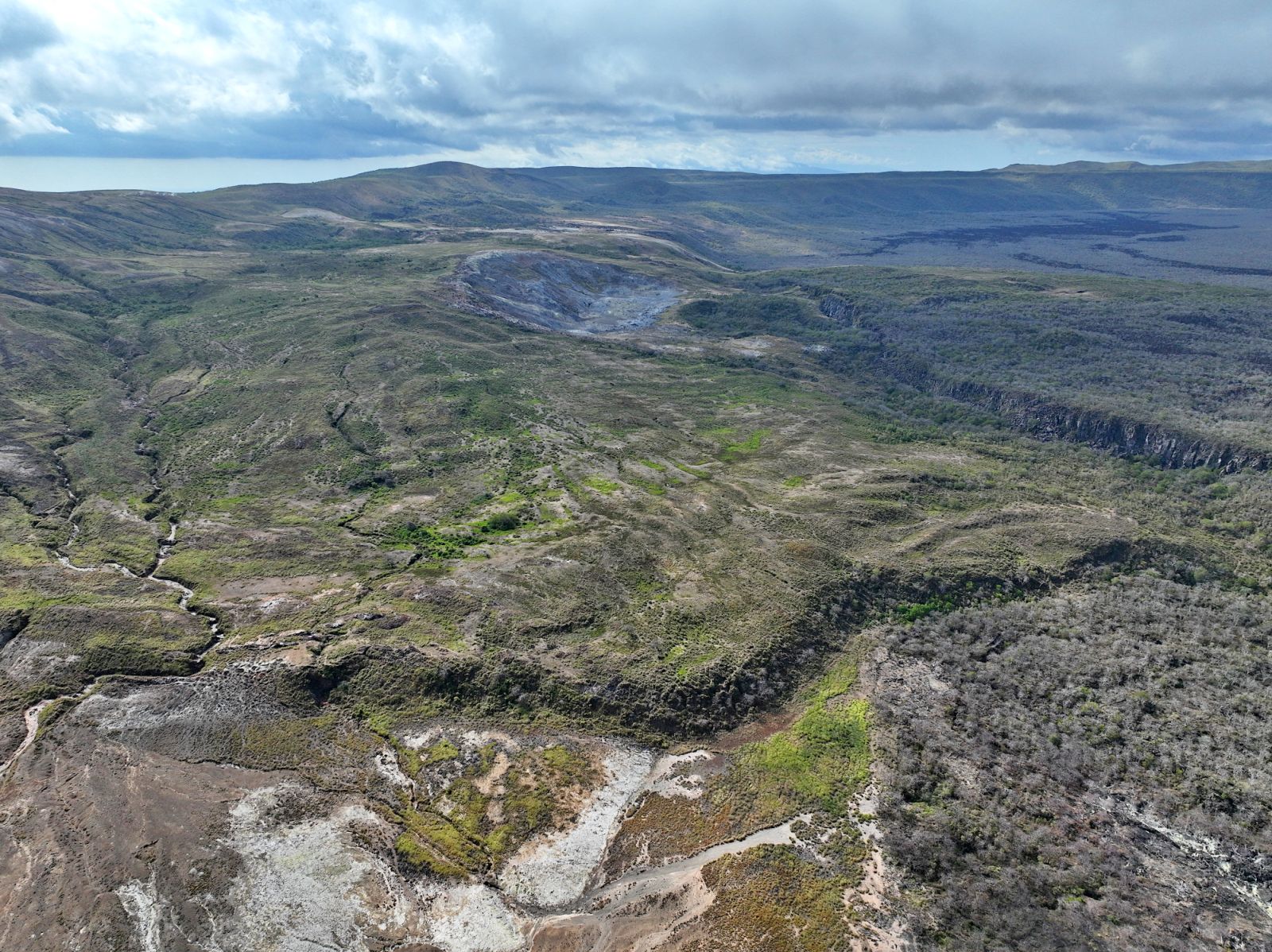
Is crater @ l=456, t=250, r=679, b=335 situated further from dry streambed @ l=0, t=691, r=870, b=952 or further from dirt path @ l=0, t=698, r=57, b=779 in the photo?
dry streambed @ l=0, t=691, r=870, b=952

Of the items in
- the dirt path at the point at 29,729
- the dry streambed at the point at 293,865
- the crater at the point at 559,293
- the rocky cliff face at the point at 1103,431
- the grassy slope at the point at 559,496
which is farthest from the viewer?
the crater at the point at 559,293

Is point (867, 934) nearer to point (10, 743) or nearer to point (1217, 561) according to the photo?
point (10, 743)

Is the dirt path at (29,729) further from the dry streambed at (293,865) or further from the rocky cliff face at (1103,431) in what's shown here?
the rocky cliff face at (1103,431)

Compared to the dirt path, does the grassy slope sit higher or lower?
higher

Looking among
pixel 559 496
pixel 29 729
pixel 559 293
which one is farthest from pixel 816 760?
pixel 559 293

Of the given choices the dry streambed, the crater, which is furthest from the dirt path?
the crater

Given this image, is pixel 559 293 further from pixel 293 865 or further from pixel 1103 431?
pixel 293 865

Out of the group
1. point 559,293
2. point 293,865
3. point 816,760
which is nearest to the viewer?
point 293,865

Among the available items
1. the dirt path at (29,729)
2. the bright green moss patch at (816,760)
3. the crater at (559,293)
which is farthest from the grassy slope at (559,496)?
the crater at (559,293)

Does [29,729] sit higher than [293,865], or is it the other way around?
[29,729]

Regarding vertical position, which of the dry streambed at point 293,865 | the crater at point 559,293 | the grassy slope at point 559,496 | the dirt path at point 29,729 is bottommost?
the dry streambed at point 293,865

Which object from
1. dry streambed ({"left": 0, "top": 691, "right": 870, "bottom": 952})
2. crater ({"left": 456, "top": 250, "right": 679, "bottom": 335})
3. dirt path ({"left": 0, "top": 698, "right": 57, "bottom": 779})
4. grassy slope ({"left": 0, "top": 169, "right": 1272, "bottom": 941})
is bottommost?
dry streambed ({"left": 0, "top": 691, "right": 870, "bottom": 952})

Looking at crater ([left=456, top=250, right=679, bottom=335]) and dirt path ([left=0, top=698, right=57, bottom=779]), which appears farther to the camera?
crater ([left=456, top=250, right=679, bottom=335])
